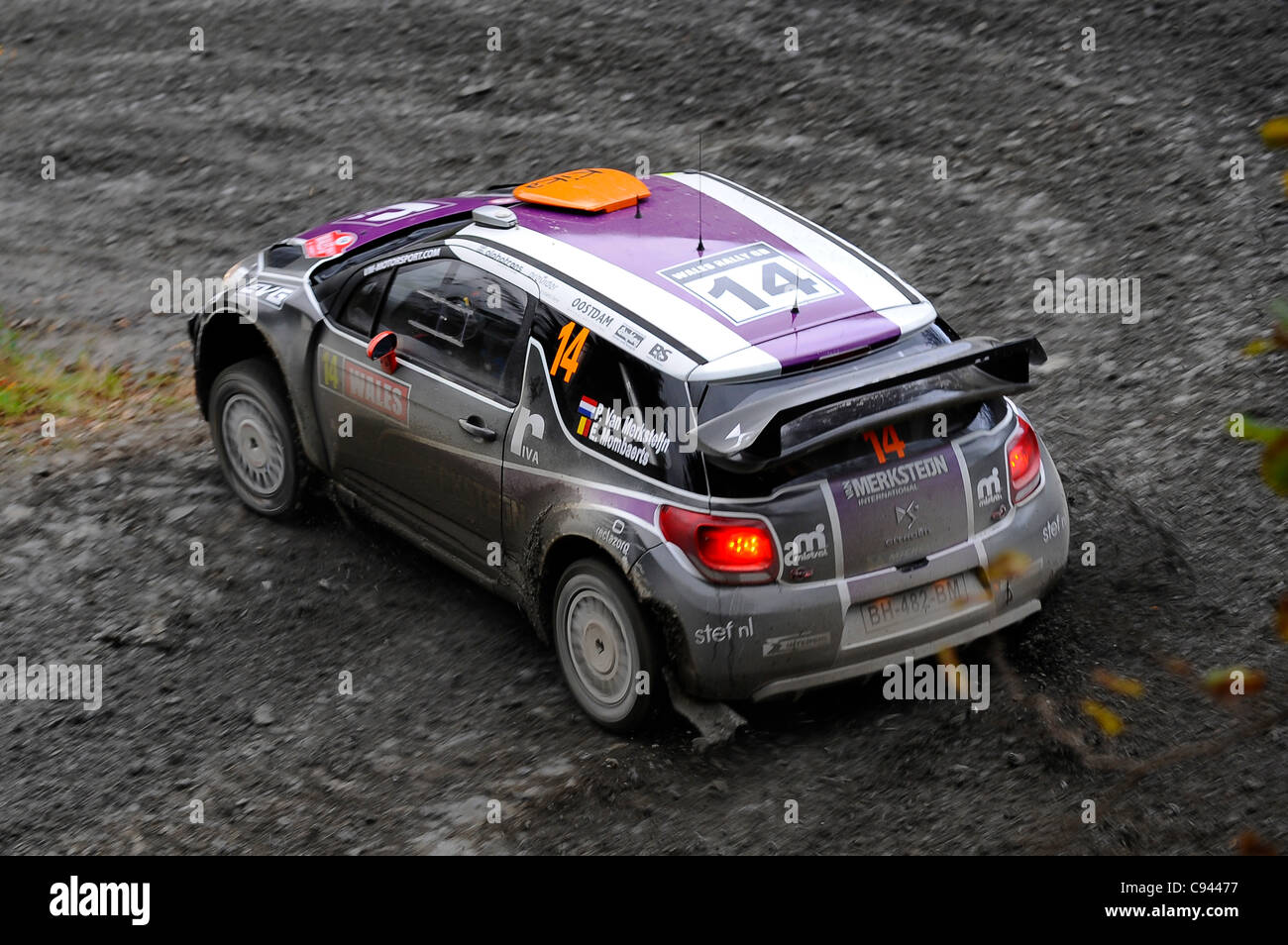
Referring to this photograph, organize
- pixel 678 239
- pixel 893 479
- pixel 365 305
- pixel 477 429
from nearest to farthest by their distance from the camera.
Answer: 1. pixel 893 479
2. pixel 477 429
3. pixel 678 239
4. pixel 365 305

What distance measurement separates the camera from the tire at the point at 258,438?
23.6 feet

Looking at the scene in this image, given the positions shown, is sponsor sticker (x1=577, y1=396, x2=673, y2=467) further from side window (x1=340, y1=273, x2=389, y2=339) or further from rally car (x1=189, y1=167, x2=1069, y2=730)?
side window (x1=340, y1=273, x2=389, y2=339)

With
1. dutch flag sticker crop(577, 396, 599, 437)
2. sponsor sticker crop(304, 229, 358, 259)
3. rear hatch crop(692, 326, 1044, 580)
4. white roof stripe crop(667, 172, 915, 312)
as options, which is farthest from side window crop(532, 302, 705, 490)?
sponsor sticker crop(304, 229, 358, 259)

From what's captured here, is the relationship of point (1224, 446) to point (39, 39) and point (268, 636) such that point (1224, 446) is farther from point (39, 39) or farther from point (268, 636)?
point (39, 39)

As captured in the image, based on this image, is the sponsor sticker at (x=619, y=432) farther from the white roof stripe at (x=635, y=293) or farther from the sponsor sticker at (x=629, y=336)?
the white roof stripe at (x=635, y=293)

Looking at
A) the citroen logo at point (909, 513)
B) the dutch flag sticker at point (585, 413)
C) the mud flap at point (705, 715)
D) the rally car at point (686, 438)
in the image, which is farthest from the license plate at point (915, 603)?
the dutch flag sticker at point (585, 413)

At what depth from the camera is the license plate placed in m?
5.38

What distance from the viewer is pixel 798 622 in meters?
5.25

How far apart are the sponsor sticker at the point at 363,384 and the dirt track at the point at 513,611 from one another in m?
0.88

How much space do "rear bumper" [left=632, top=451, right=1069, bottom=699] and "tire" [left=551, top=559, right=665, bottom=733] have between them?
0.12 meters

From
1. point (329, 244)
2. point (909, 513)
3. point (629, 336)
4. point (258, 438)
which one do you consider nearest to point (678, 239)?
point (629, 336)

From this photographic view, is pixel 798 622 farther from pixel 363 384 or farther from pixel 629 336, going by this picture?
pixel 363 384

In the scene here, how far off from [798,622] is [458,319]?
83.6 inches
